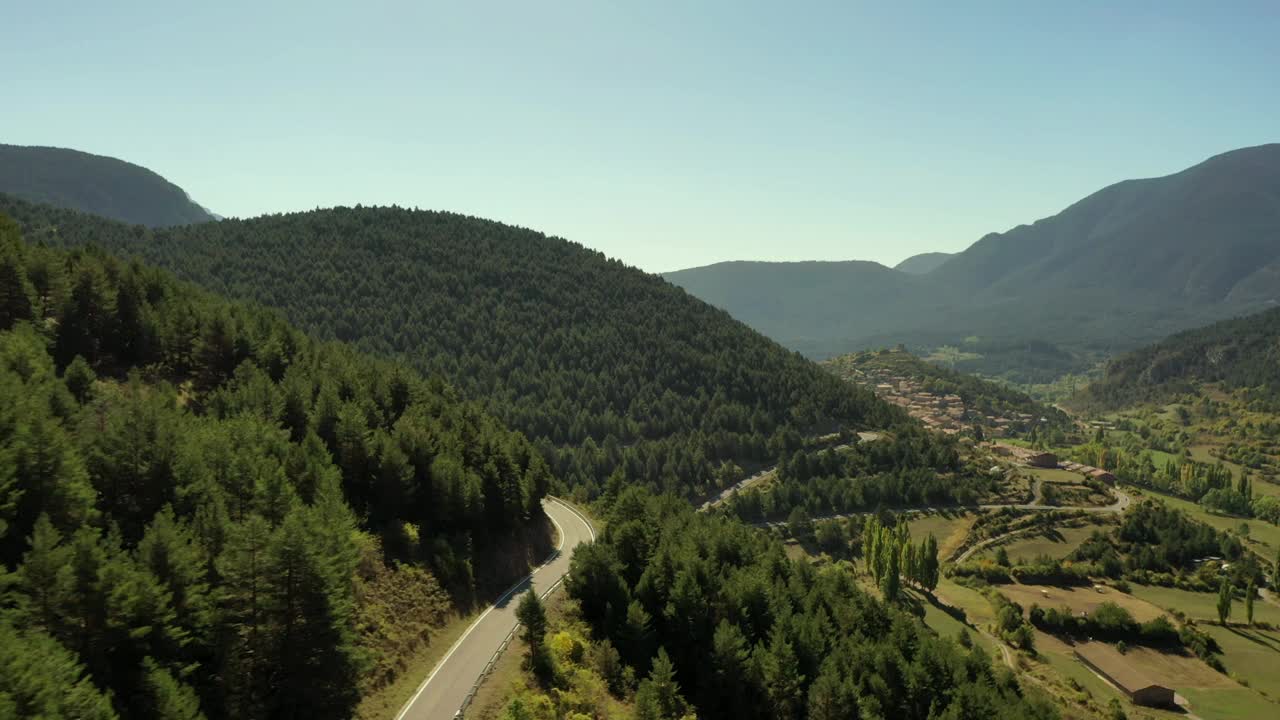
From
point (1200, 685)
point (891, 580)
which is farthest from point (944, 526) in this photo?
point (1200, 685)

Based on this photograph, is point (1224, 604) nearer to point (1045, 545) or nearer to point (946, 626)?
point (1045, 545)

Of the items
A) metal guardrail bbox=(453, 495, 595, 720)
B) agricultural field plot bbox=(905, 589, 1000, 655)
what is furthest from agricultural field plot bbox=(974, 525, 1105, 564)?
metal guardrail bbox=(453, 495, 595, 720)

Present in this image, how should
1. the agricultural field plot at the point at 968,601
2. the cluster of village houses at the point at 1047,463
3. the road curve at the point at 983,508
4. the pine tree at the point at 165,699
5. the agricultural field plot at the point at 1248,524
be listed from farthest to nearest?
the cluster of village houses at the point at 1047,463 < the agricultural field plot at the point at 1248,524 < the road curve at the point at 983,508 < the agricultural field plot at the point at 968,601 < the pine tree at the point at 165,699

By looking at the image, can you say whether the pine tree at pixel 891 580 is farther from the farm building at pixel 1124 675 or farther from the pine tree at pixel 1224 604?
the pine tree at pixel 1224 604

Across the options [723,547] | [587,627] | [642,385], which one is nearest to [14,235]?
[587,627]

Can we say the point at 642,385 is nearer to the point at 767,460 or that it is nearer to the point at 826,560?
the point at 767,460

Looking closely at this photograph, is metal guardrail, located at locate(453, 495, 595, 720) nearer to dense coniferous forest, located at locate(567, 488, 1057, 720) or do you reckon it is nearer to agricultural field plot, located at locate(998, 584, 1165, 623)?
dense coniferous forest, located at locate(567, 488, 1057, 720)

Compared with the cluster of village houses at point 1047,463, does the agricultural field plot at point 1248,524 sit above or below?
below

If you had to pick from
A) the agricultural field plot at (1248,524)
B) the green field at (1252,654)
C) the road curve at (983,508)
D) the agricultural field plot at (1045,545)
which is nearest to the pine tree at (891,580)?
the agricultural field plot at (1045,545)
